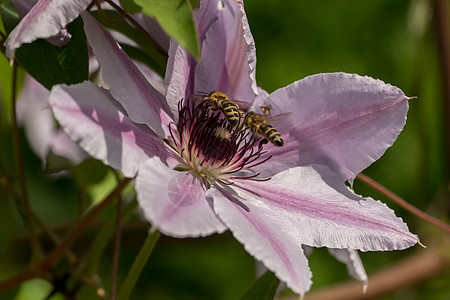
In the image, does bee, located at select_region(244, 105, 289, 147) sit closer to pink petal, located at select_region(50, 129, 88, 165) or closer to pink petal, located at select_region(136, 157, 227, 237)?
pink petal, located at select_region(136, 157, 227, 237)

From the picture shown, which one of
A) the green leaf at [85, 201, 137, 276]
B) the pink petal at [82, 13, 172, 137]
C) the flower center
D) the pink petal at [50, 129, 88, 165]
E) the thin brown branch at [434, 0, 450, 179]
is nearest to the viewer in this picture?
the pink petal at [82, 13, 172, 137]

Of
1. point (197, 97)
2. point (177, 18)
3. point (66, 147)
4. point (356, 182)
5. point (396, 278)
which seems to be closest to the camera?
point (177, 18)

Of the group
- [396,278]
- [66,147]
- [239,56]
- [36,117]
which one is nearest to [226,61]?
[239,56]

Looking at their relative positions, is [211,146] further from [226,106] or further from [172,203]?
[172,203]

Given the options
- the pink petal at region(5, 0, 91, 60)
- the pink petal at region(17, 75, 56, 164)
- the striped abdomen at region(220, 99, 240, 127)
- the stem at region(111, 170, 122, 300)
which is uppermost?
the pink petal at region(5, 0, 91, 60)

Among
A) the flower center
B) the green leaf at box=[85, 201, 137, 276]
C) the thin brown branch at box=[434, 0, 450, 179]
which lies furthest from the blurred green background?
the flower center

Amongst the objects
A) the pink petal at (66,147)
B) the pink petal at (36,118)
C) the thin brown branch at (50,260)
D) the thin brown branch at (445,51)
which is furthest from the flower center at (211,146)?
the thin brown branch at (445,51)
